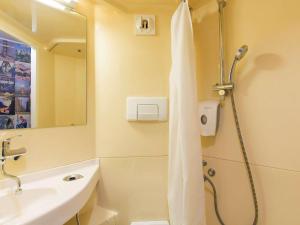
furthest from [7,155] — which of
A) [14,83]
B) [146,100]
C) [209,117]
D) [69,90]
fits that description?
[209,117]

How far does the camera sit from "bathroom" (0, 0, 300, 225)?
0.98 metres

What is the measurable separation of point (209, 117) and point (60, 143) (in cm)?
94

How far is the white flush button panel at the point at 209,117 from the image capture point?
122 centimetres

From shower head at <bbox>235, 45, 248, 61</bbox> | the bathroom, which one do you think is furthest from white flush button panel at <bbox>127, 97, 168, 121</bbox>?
shower head at <bbox>235, 45, 248, 61</bbox>

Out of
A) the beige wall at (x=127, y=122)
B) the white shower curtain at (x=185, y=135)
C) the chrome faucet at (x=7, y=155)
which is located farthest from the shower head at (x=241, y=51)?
the chrome faucet at (x=7, y=155)

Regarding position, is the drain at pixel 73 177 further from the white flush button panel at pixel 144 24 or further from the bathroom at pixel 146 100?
the white flush button panel at pixel 144 24

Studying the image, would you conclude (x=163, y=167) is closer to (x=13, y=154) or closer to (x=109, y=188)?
(x=109, y=188)

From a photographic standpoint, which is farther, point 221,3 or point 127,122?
point 127,122

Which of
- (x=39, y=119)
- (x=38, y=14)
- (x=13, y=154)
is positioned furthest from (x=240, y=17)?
(x=13, y=154)

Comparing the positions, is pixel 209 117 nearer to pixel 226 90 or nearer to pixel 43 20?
pixel 226 90

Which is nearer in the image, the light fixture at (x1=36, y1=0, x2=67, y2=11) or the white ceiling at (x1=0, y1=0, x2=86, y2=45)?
the white ceiling at (x1=0, y1=0, x2=86, y2=45)

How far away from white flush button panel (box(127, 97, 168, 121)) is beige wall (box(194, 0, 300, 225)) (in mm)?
403

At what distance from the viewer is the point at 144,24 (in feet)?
4.42

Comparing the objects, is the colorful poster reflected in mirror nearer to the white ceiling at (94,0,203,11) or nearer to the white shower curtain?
the white ceiling at (94,0,203,11)
